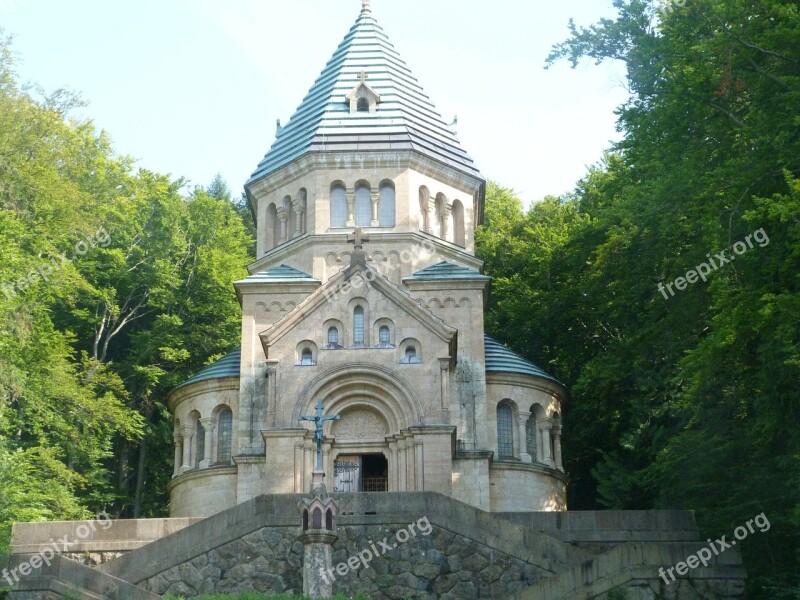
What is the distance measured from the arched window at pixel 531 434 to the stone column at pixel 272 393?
7.41m

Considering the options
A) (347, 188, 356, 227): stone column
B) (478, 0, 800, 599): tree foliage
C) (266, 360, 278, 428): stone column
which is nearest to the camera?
(478, 0, 800, 599): tree foliage

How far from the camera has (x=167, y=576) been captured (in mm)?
24297

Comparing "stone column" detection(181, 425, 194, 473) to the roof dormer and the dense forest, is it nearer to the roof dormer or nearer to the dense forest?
the dense forest

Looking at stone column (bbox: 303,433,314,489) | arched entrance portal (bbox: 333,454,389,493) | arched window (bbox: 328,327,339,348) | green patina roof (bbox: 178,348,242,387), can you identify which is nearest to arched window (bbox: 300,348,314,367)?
arched window (bbox: 328,327,339,348)

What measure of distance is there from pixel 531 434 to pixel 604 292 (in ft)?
15.5

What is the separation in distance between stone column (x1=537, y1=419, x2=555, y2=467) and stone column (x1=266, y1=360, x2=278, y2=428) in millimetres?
7933

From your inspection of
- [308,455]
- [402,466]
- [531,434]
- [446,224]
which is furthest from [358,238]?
[531,434]

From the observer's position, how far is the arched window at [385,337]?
3331 centimetres

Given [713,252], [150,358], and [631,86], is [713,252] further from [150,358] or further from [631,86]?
[150,358]

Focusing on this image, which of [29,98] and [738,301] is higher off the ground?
[29,98]

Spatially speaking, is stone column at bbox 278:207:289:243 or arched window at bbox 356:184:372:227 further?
stone column at bbox 278:207:289:243

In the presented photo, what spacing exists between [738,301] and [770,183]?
112 inches

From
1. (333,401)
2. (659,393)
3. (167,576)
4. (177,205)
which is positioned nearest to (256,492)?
(333,401)

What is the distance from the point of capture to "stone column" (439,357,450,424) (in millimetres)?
32281
